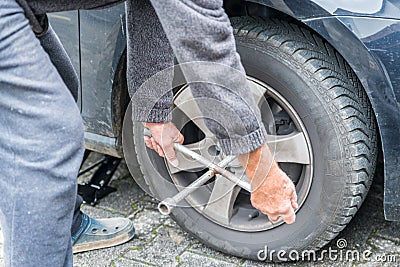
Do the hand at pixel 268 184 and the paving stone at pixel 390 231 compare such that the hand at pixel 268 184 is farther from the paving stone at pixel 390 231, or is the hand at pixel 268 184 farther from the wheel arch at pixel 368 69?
the paving stone at pixel 390 231

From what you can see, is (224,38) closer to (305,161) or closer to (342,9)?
(342,9)

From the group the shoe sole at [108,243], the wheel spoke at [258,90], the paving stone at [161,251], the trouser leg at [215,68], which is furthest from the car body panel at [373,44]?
the shoe sole at [108,243]

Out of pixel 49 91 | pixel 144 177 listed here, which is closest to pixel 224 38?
pixel 49 91

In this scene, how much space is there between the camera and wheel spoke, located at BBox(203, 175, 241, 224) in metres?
2.81

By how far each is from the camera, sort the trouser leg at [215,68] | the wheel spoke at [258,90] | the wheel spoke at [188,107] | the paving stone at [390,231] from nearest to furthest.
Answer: the trouser leg at [215,68]
the wheel spoke at [258,90]
the wheel spoke at [188,107]
the paving stone at [390,231]

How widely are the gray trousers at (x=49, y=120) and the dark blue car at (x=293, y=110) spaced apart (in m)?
0.69

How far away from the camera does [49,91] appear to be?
5.82 ft

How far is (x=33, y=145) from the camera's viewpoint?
178cm

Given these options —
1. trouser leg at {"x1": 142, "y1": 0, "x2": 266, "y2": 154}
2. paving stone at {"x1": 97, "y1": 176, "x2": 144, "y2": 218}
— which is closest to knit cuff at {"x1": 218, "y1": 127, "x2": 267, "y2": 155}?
trouser leg at {"x1": 142, "y1": 0, "x2": 266, "y2": 154}

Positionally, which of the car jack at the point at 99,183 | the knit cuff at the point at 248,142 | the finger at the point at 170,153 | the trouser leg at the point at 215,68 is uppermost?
the trouser leg at the point at 215,68

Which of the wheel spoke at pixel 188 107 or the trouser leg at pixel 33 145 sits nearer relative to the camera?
the trouser leg at pixel 33 145

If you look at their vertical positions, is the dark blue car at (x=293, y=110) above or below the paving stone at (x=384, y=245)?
above

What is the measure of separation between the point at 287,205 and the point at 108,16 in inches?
45.5

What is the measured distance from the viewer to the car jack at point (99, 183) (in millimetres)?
3314
